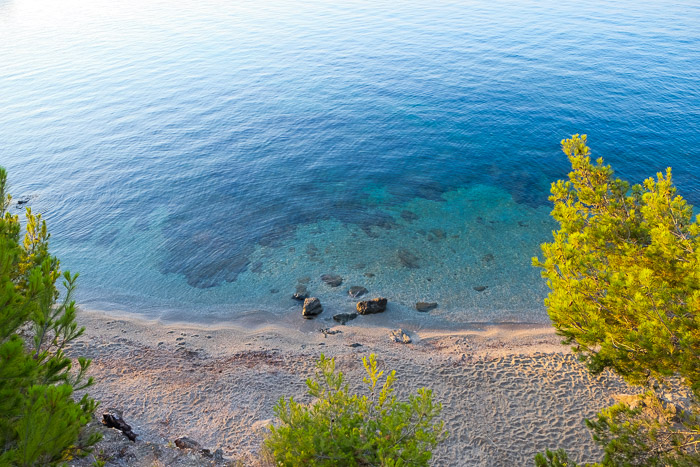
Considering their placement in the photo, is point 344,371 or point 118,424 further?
point 344,371

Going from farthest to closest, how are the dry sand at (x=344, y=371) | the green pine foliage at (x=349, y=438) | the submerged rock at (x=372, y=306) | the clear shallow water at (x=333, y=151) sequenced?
the clear shallow water at (x=333, y=151) < the submerged rock at (x=372, y=306) < the dry sand at (x=344, y=371) < the green pine foliage at (x=349, y=438)

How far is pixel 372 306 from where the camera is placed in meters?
26.0

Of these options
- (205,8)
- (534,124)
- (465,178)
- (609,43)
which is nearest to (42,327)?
(465,178)

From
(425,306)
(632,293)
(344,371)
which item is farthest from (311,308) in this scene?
(632,293)

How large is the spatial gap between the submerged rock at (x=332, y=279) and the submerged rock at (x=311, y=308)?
251cm

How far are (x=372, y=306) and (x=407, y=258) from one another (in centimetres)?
617

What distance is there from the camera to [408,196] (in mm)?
38031

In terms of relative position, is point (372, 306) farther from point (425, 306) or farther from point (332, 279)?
point (332, 279)

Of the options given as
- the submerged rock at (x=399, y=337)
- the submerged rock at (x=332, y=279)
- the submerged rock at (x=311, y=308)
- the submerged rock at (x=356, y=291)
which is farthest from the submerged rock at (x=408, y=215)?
the submerged rock at (x=399, y=337)

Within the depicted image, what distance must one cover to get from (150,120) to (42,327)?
53.3 meters

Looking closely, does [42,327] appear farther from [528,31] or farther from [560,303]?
[528,31]

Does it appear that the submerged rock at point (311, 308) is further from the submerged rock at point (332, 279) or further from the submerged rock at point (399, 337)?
the submerged rock at point (399, 337)

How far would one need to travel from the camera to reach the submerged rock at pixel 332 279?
2858 cm

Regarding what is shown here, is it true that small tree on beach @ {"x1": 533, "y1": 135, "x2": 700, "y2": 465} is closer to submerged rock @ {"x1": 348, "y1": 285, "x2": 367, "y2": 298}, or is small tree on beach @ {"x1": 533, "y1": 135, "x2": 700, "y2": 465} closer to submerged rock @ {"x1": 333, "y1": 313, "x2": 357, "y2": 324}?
submerged rock @ {"x1": 333, "y1": 313, "x2": 357, "y2": 324}
